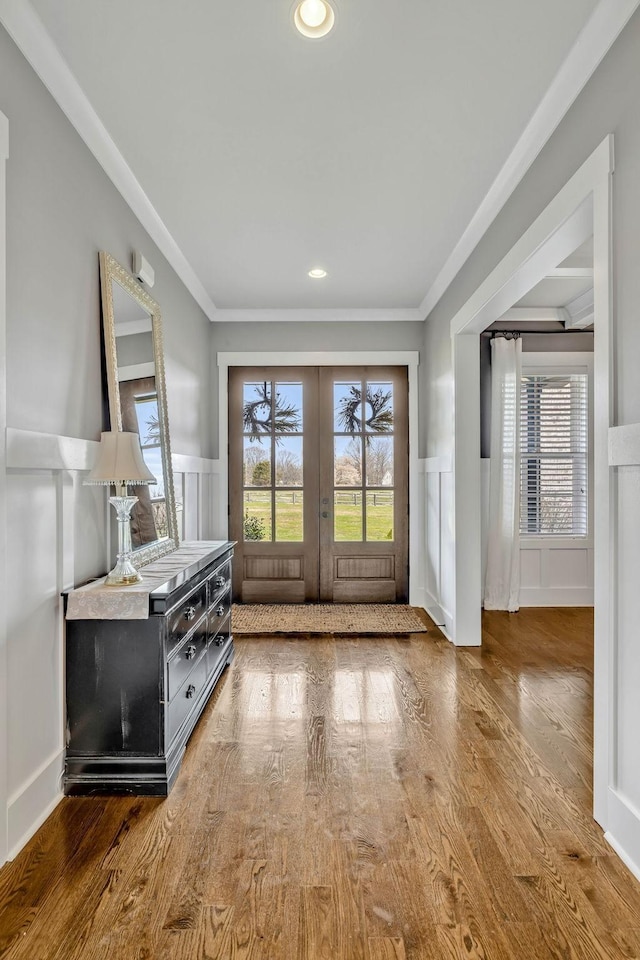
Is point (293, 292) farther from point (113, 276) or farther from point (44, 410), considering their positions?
point (44, 410)

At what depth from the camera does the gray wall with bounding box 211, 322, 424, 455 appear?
4984 mm

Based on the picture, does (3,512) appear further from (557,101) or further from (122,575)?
(557,101)

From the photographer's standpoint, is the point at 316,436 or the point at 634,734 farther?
the point at 316,436

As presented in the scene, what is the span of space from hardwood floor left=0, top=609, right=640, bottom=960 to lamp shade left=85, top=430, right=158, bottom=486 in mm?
1202

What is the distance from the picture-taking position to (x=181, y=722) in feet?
7.72

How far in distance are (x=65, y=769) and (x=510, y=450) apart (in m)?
3.97

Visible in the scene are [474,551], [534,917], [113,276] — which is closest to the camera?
[534,917]

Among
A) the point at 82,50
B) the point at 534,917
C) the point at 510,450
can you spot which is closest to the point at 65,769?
the point at 534,917

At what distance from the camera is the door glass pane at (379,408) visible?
5.07m

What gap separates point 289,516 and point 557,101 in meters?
3.65

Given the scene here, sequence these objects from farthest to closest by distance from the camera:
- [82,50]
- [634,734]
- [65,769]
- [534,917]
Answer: [65,769] < [82,50] < [634,734] < [534,917]

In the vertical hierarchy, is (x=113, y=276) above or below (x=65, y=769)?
above

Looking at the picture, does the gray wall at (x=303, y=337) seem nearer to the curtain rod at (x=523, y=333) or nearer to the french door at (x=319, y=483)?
the french door at (x=319, y=483)

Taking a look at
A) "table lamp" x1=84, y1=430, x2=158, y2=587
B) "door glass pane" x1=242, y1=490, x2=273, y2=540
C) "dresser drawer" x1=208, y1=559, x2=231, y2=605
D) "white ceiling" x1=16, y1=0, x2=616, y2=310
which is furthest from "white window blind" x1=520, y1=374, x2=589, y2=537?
"table lamp" x1=84, y1=430, x2=158, y2=587
